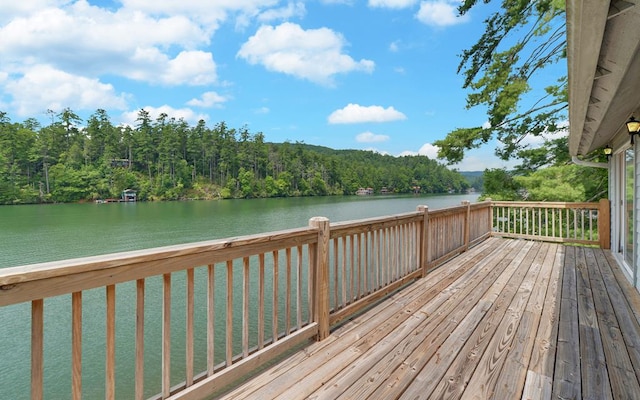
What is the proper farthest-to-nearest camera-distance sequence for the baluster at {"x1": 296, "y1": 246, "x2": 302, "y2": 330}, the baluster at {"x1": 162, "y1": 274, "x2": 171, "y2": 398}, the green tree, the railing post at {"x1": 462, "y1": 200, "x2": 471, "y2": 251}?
the green tree
the railing post at {"x1": 462, "y1": 200, "x2": 471, "y2": 251}
the baluster at {"x1": 296, "y1": 246, "x2": 302, "y2": 330}
the baluster at {"x1": 162, "y1": 274, "x2": 171, "y2": 398}

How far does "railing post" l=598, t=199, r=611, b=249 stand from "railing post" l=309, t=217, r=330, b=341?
19.5 ft

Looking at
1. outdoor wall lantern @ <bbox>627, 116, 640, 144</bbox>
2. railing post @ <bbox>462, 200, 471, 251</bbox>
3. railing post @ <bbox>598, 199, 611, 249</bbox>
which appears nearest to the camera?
outdoor wall lantern @ <bbox>627, 116, 640, 144</bbox>

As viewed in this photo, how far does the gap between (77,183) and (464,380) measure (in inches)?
2027

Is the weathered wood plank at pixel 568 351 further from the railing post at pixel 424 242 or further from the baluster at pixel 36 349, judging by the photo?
the baluster at pixel 36 349

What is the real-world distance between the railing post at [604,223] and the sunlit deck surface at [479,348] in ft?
8.69

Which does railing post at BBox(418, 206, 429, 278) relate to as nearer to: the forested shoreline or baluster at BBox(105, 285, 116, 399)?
baluster at BBox(105, 285, 116, 399)

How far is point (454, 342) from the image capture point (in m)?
2.36

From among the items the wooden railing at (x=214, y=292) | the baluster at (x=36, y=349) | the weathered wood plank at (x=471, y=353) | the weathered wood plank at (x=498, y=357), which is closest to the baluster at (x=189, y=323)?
the wooden railing at (x=214, y=292)

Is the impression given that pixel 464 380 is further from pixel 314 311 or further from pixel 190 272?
pixel 190 272

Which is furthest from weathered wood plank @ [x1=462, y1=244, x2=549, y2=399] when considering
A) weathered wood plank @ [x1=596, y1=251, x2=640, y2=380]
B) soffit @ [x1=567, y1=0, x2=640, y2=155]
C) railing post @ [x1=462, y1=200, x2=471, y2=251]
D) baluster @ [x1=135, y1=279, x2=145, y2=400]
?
railing post @ [x1=462, y1=200, x2=471, y2=251]

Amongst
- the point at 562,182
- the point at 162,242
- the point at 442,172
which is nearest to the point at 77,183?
the point at 162,242

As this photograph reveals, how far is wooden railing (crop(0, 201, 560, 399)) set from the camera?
3.93ft

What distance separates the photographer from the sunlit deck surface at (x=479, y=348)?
5.91ft

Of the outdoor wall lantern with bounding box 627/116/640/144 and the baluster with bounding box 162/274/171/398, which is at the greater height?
the outdoor wall lantern with bounding box 627/116/640/144
